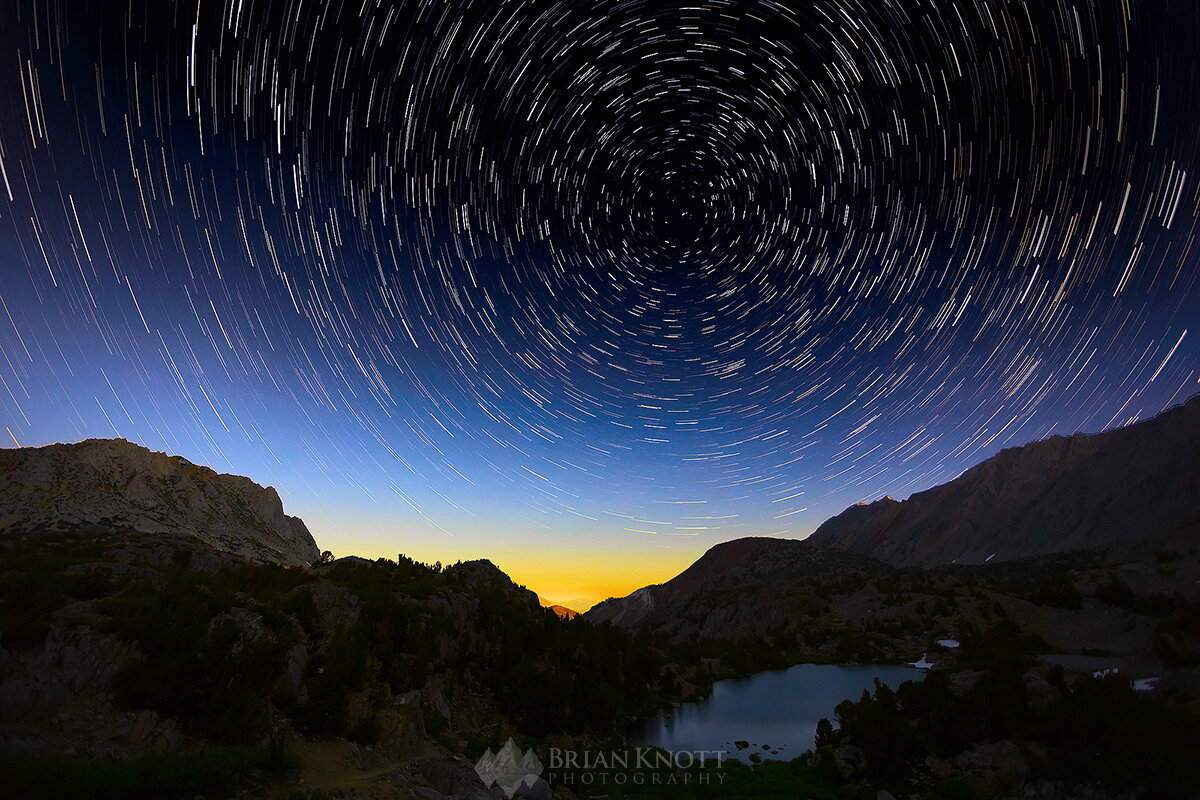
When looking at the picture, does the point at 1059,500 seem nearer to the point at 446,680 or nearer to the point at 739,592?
the point at 739,592

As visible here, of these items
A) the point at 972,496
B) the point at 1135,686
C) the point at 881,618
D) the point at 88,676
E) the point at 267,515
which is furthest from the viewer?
the point at 972,496

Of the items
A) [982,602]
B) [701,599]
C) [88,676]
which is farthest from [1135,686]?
[701,599]

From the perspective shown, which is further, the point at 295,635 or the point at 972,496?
the point at 972,496

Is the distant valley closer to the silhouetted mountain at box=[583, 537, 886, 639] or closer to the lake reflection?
the lake reflection

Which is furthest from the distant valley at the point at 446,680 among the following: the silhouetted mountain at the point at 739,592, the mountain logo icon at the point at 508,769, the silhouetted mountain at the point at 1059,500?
the silhouetted mountain at the point at 1059,500

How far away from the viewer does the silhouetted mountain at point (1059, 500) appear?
363 ft

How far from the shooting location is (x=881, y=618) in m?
64.1

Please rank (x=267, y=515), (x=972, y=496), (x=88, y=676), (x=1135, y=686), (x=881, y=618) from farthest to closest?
(x=972, y=496)
(x=267, y=515)
(x=881, y=618)
(x=1135, y=686)
(x=88, y=676)

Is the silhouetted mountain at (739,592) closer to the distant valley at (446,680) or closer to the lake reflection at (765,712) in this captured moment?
the distant valley at (446,680)

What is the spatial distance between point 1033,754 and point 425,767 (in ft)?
58.9

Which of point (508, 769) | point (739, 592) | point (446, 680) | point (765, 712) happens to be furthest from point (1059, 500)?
point (508, 769)

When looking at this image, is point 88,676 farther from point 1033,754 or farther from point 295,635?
point 1033,754

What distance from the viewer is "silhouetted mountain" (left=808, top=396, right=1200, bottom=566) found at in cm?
11069

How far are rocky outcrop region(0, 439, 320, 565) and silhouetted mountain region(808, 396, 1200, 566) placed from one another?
16696 centimetres
